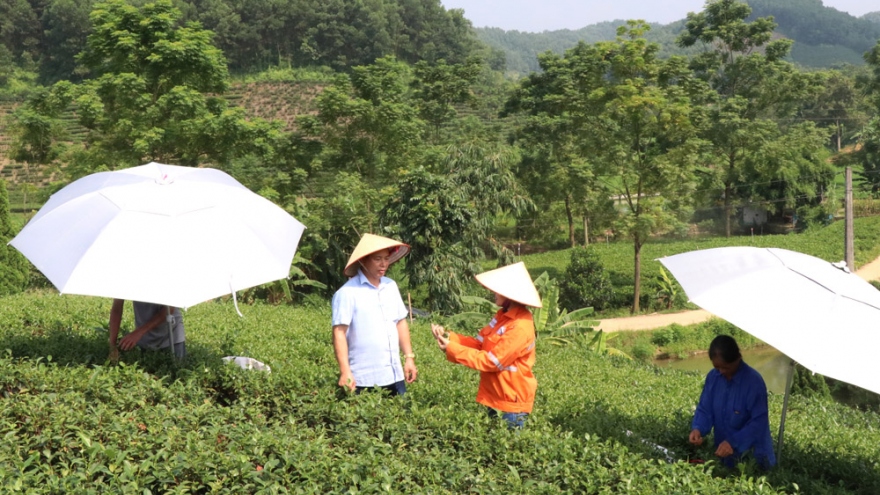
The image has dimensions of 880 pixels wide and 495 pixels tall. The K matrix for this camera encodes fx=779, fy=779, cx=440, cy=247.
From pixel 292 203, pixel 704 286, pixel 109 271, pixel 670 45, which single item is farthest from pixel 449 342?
pixel 670 45

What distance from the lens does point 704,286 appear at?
432 centimetres

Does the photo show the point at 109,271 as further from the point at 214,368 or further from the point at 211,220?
the point at 214,368

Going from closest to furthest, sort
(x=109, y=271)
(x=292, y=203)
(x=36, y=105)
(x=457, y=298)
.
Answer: (x=109, y=271) < (x=457, y=298) < (x=36, y=105) < (x=292, y=203)

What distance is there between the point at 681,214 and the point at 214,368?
21612mm

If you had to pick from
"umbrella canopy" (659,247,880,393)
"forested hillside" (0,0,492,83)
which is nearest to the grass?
"umbrella canopy" (659,247,880,393)

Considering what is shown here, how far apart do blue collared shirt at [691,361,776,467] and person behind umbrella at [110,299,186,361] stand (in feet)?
11.0

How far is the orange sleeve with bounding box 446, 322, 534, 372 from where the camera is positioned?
4.31 m

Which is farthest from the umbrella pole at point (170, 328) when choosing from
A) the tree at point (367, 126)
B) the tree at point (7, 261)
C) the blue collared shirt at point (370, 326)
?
the tree at point (367, 126)

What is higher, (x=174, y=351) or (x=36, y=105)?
(x=36, y=105)

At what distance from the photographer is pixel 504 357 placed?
14.3 ft

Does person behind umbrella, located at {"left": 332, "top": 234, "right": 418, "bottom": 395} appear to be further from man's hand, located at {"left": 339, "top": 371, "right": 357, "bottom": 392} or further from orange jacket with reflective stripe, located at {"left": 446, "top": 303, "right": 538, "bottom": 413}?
orange jacket with reflective stripe, located at {"left": 446, "top": 303, "right": 538, "bottom": 413}

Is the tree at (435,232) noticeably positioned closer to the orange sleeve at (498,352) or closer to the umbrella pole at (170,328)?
the umbrella pole at (170,328)

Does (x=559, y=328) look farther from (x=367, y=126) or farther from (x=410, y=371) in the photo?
(x=367, y=126)

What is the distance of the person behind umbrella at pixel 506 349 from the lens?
4328 mm
